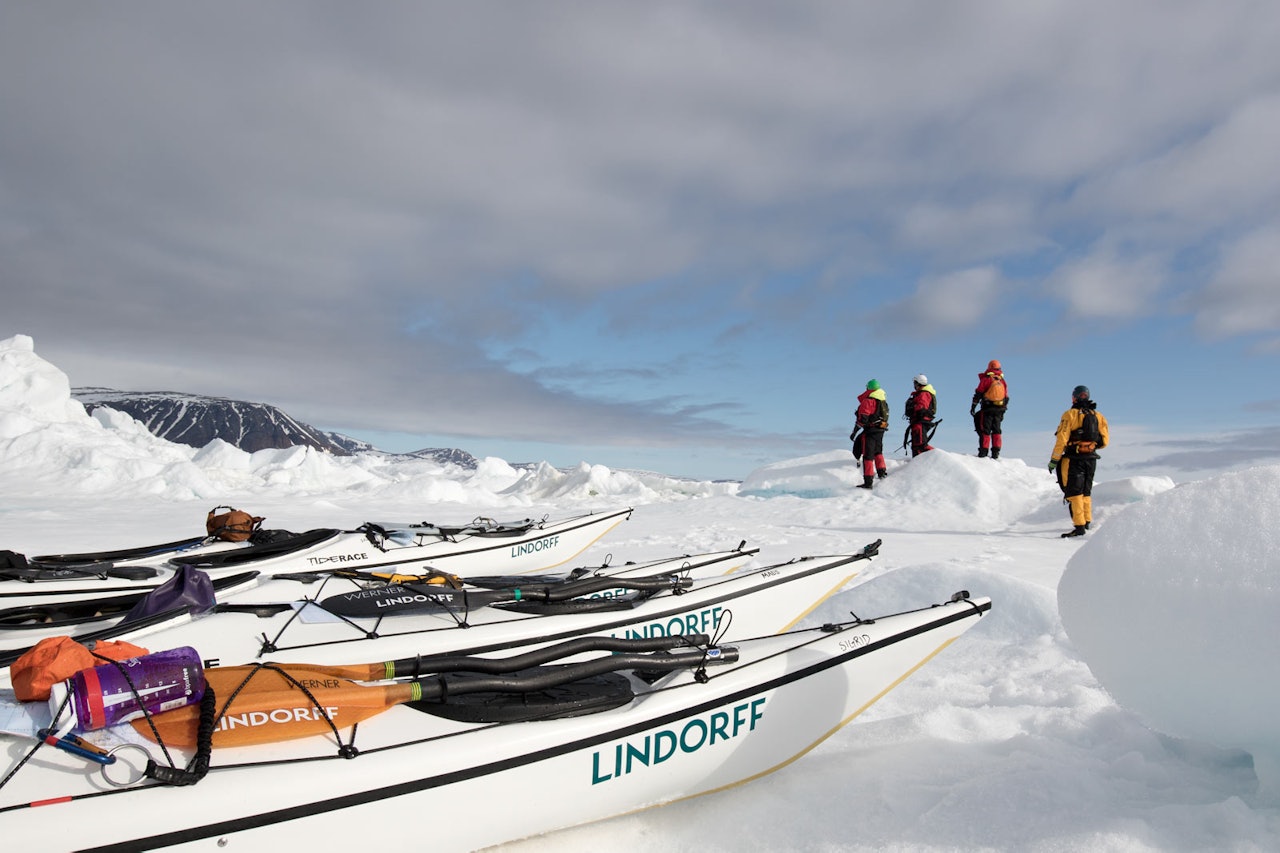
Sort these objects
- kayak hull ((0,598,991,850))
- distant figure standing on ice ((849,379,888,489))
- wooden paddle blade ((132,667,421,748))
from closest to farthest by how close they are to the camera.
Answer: kayak hull ((0,598,991,850))
wooden paddle blade ((132,667,421,748))
distant figure standing on ice ((849,379,888,489))

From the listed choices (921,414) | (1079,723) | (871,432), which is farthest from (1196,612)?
(921,414)

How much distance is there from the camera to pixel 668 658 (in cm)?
287

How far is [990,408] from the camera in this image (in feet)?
44.0

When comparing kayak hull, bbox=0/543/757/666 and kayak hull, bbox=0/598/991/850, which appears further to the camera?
kayak hull, bbox=0/543/757/666

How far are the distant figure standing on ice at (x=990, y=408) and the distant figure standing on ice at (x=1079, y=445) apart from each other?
473cm

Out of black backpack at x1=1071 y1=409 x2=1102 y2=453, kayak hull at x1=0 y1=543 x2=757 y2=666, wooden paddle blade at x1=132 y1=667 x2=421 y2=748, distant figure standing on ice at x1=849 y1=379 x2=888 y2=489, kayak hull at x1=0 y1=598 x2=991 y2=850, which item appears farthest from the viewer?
distant figure standing on ice at x1=849 y1=379 x2=888 y2=489

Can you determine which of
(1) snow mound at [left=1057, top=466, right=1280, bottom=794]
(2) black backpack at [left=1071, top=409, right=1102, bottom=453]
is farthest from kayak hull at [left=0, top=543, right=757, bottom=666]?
(2) black backpack at [left=1071, top=409, right=1102, bottom=453]

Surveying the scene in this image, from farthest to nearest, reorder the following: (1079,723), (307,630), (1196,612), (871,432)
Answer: (871,432), (307,630), (1079,723), (1196,612)

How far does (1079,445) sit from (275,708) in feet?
29.9

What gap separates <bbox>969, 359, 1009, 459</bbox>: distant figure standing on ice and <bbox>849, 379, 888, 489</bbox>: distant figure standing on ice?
2.34m

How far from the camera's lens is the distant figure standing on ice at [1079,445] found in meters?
8.43

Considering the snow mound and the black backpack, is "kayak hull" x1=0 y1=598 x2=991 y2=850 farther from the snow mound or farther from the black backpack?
the black backpack

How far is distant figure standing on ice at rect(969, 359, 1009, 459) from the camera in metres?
13.2

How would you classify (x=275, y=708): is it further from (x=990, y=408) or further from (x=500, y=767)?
(x=990, y=408)
